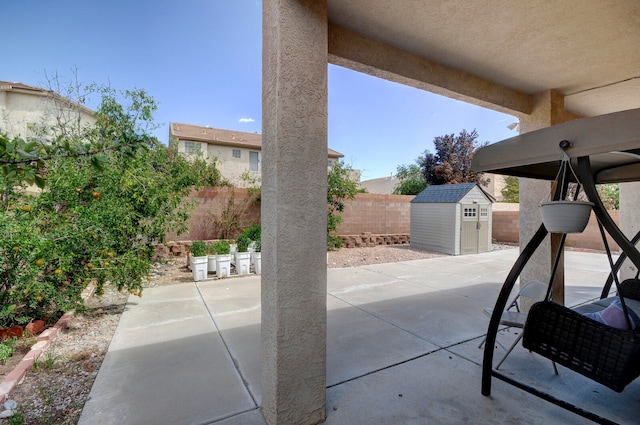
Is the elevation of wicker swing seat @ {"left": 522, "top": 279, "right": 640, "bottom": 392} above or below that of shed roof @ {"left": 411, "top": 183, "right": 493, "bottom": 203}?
below

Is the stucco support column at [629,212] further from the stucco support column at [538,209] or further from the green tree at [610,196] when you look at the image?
the green tree at [610,196]

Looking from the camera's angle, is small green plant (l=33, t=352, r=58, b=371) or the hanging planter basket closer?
the hanging planter basket

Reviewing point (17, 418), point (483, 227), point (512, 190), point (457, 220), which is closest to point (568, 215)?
point (17, 418)

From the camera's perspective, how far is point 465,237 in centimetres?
1010

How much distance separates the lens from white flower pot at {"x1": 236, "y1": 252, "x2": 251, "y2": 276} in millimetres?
6763

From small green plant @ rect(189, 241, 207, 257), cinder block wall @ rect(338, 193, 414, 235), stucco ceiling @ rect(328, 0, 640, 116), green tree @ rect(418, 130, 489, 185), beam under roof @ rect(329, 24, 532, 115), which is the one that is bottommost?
small green plant @ rect(189, 241, 207, 257)

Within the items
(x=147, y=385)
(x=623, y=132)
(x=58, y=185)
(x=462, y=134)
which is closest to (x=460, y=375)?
(x=623, y=132)

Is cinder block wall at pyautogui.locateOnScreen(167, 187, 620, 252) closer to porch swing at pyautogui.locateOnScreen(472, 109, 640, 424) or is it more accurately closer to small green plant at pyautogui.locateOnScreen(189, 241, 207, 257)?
small green plant at pyautogui.locateOnScreen(189, 241, 207, 257)

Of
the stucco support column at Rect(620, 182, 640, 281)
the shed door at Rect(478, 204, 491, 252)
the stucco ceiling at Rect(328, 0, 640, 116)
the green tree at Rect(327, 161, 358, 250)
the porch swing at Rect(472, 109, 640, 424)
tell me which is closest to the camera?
the porch swing at Rect(472, 109, 640, 424)

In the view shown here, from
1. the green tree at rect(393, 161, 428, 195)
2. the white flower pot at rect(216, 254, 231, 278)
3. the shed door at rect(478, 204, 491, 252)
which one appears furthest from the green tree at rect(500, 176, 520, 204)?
the white flower pot at rect(216, 254, 231, 278)

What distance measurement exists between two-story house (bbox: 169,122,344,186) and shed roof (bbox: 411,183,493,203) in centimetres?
794

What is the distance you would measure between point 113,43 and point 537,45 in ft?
28.7

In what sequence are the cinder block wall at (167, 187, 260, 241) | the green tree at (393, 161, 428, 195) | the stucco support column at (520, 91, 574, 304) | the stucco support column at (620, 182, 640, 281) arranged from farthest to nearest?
the green tree at (393, 161, 428, 195) → the cinder block wall at (167, 187, 260, 241) → the stucco support column at (620, 182, 640, 281) → the stucco support column at (520, 91, 574, 304)

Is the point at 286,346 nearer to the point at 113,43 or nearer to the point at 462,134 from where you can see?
the point at 113,43
